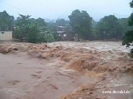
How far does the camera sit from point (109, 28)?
1249 inches

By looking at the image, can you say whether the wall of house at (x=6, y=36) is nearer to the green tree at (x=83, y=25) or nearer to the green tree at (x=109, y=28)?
the green tree at (x=83, y=25)

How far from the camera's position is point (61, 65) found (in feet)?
37.6

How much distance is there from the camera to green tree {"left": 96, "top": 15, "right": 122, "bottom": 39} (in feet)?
103

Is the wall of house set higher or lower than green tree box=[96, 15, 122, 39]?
lower

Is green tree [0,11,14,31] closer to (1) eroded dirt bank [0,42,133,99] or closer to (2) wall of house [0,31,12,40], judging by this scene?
(2) wall of house [0,31,12,40]

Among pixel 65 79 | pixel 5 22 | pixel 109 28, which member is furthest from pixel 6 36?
pixel 65 79

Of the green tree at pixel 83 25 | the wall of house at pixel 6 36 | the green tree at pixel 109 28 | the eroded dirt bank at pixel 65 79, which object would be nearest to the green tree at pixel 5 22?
the wall of house at pixel 6 36

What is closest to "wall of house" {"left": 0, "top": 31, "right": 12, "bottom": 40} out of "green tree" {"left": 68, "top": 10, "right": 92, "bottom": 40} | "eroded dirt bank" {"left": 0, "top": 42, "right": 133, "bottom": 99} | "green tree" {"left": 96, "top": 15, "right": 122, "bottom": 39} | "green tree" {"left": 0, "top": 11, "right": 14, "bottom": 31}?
"green tree" {"left": 0, "top": 11, "right": 14, "bottom": 31}

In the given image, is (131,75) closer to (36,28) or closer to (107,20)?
(36,28)

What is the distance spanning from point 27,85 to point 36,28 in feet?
51.9

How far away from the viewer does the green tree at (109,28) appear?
31.4 m

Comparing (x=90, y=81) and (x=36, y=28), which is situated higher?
(x=36, y=28)

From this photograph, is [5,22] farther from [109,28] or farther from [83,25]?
[109,28]

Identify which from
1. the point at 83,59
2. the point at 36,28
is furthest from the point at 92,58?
the point at 36,28
